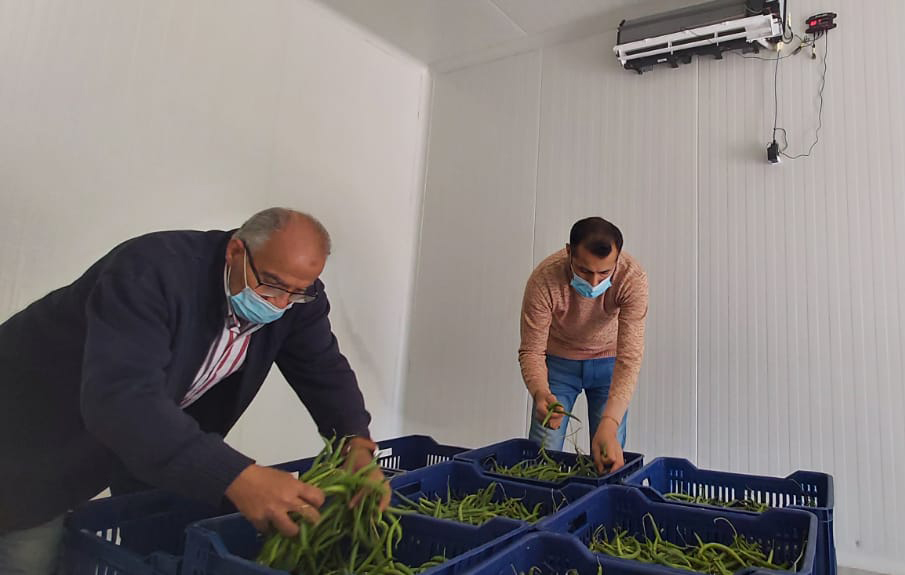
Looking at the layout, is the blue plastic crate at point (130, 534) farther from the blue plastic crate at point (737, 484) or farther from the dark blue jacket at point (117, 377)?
the blue plastic crate at point (737, 484)

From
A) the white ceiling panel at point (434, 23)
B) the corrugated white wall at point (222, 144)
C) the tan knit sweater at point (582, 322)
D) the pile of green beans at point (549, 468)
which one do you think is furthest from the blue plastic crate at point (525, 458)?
the white ceiling panel at point (434, 23)

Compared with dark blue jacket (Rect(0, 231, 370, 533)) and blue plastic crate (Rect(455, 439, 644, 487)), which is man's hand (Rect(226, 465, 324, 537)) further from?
blue plastic crate (Rect(455, 439, 644, 487))

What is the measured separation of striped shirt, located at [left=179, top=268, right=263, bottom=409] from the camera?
1.24 metres

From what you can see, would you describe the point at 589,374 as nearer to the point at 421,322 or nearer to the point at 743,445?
the point at 743,445

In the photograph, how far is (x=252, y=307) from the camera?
4.01 ft

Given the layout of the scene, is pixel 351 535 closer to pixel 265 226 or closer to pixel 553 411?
pixel 265 226

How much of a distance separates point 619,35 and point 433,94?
1.59 metres

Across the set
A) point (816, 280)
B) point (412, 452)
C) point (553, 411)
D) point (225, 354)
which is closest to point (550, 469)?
point (553, 411)

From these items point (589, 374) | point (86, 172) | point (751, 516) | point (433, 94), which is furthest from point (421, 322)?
point (751, 516)

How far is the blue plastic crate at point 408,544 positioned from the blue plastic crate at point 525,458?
47 cm

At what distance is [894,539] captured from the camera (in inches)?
101

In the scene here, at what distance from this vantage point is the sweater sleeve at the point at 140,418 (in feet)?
3.10

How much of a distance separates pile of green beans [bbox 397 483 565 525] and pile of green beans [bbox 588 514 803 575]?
0.20 m

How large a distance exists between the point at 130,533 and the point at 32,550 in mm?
160
